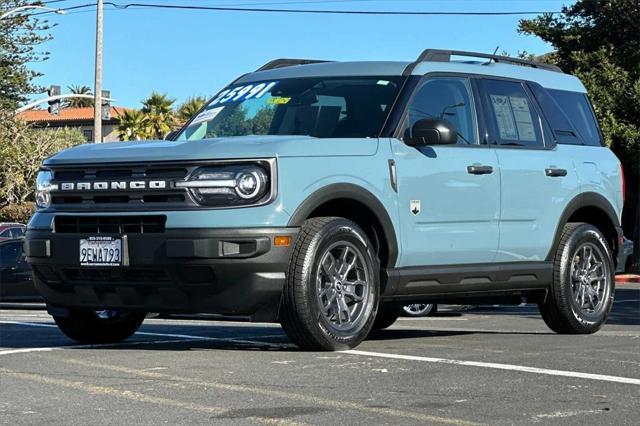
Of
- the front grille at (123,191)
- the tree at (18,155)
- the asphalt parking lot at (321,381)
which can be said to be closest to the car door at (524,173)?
the asphalt parking lot at (321,381)

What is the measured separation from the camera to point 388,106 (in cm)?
856

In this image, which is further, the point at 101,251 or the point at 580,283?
the point at 580,283

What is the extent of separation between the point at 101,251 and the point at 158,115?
59.6m

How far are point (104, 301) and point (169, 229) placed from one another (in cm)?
79

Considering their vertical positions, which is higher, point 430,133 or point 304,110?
point 304,110

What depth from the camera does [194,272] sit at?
746 cm

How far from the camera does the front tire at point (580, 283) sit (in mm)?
9641

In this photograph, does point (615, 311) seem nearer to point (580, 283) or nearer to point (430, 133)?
point (580, 283)

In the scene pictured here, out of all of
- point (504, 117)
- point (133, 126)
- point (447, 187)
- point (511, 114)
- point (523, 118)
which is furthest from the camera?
point (133, 126)

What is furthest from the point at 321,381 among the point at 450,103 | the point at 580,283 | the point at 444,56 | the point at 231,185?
the point at 580,283

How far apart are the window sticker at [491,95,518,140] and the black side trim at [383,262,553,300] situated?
1.00 m

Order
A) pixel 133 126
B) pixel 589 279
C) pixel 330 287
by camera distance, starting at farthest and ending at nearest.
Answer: pixel 133 126 → pixel 589 279 → pixel 330 287

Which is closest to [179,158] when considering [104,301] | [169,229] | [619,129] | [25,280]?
[169,229]

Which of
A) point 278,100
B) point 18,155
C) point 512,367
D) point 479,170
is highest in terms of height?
point 278,100
